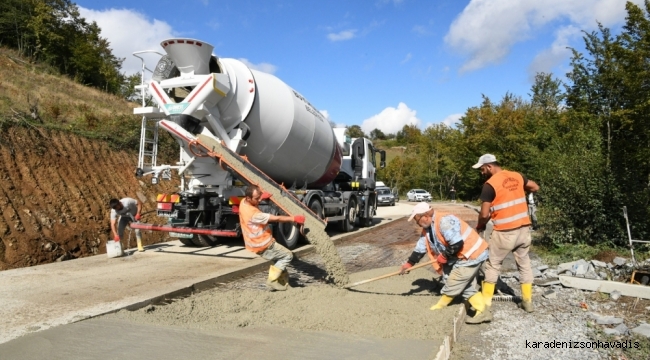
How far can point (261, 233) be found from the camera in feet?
18.1

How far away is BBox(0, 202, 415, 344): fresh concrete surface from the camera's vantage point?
4582mm

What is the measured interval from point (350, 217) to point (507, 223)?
778 centimetres

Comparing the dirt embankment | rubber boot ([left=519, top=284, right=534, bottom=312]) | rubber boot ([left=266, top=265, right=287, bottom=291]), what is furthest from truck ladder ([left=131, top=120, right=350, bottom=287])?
rubber boot ([left=519, top=284, right=534, bottom=312])

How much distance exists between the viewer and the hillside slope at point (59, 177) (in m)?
8.62

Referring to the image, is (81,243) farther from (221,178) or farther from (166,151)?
(221,178)

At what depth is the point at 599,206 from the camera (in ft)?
27.8

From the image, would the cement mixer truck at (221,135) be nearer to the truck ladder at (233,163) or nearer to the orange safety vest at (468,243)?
the truck ladder at (233,163)

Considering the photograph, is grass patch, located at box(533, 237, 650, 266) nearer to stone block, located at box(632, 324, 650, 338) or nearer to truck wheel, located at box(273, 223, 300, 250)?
stone block, located at box(632, 324, 650, 338)

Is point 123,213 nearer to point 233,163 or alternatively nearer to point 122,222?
point 122,222

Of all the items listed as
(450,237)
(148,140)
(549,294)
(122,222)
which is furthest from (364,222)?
(450,237)

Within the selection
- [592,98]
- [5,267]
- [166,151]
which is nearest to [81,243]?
[5,267]

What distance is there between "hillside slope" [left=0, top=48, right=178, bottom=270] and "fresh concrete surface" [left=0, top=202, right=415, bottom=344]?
1.55m

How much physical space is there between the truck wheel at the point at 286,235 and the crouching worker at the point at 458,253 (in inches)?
177

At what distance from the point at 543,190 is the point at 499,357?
6796mm
